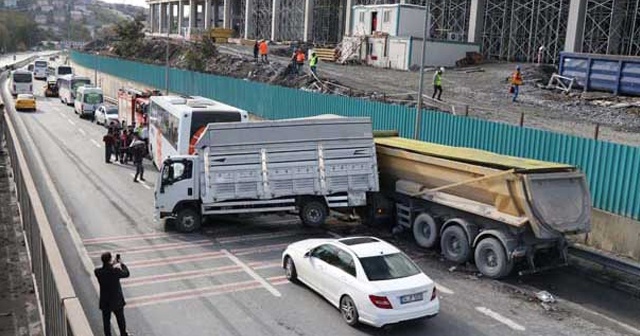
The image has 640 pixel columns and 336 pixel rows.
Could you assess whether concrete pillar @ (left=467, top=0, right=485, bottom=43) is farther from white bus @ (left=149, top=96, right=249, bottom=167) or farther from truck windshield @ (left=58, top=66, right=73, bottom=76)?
truck windshield @ (left=58, top=66, right=73, bottom=76)

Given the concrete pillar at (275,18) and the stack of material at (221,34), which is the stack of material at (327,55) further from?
the stack of material at (221,34)

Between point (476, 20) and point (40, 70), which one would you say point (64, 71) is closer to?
point (40, 70)

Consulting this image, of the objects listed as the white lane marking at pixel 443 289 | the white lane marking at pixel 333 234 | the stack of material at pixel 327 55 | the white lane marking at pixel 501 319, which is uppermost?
the stack of material at pixel 327 55

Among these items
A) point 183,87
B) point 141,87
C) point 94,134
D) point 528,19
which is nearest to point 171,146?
point 94,134

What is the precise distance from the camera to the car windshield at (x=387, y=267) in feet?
36.8

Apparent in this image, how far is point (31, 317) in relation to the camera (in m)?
9.95

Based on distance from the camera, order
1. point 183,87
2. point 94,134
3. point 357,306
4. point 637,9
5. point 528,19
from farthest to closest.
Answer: point 528,19 → point 183,87 → point 637,9 → point 94,134 → point 357,306

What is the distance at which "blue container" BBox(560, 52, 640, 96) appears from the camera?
102 feet

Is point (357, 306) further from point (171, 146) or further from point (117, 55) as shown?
point (117, 55)

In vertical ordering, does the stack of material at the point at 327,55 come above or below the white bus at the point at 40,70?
above

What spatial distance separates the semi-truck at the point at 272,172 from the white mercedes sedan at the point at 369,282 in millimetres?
5161

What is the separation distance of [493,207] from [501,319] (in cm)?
315

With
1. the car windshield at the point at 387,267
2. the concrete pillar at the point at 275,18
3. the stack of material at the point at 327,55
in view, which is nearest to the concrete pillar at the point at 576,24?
the stack of material at the point at 327,55

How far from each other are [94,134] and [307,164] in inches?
936
